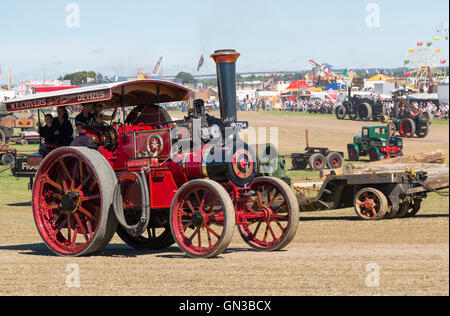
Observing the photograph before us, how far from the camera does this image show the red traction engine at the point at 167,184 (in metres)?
8.61

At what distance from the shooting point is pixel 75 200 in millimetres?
9234

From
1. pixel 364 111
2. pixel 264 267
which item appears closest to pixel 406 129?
pixel 364 111

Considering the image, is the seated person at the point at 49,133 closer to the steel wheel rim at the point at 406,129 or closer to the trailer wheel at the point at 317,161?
the trailer wheel at the point at 317,161

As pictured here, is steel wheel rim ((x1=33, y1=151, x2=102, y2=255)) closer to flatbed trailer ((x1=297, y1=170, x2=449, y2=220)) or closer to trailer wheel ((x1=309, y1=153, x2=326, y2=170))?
flatbed trailer ((x1=297, y1=170, x2=449, y2=220))

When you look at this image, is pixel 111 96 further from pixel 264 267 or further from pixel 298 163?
pixel 298 163

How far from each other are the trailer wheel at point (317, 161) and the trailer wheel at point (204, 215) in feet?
64.9

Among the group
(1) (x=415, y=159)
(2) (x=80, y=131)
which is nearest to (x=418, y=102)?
(1) (x=415, y=159)

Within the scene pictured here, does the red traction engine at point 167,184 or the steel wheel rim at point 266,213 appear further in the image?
the steel wheel rim at point 266,213

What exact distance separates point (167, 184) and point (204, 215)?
2.57ft

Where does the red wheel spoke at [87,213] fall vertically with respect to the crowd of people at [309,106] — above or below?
above

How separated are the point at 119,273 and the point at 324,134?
3680 centimetres

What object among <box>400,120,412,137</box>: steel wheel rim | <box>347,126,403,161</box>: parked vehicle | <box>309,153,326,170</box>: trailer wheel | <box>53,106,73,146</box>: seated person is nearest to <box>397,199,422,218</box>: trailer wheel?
<box>53,106,73,146</box>: seated person

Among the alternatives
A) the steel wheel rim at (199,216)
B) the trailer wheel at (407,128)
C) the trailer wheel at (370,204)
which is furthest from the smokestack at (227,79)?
the trailer wheel at (407,128)
